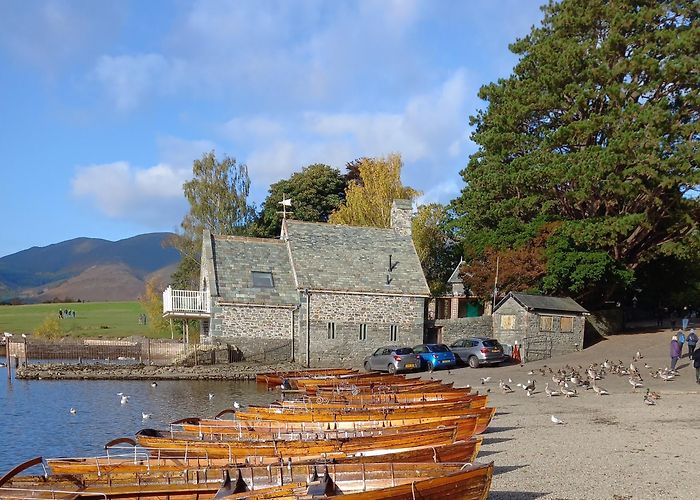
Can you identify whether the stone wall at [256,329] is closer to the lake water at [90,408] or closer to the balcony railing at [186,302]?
the balcony railing at [186,302]

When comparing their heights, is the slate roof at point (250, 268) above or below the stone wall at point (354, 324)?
above

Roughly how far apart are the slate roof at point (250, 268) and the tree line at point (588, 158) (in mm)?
13057

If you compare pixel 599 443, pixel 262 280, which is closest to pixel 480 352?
pixel 262 280

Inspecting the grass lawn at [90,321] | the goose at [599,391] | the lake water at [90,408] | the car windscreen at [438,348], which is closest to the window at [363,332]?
the car windscreen at [438,348]

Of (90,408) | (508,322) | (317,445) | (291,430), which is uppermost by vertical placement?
(508,322)

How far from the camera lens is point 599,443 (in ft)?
51.9

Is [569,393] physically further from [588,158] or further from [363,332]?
[588,158]

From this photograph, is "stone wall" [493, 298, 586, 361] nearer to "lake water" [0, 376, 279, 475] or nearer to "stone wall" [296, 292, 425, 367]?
"stone wall" [296, 292, 425, 367]

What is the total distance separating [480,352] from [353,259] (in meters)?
11.3

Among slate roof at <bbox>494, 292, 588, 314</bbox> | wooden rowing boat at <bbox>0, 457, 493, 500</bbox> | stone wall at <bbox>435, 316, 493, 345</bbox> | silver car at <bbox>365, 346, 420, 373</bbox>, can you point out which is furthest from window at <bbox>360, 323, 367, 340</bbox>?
wooden rowing boat at <bbox>0, 457, 493, 500</bbox>

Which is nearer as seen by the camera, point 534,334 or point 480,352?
point 480,352

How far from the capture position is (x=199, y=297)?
1585 inches

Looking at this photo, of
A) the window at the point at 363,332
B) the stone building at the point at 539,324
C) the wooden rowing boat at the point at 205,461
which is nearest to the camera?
the wooden rowing boat at the point at 205,461

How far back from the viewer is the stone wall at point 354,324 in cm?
3928
